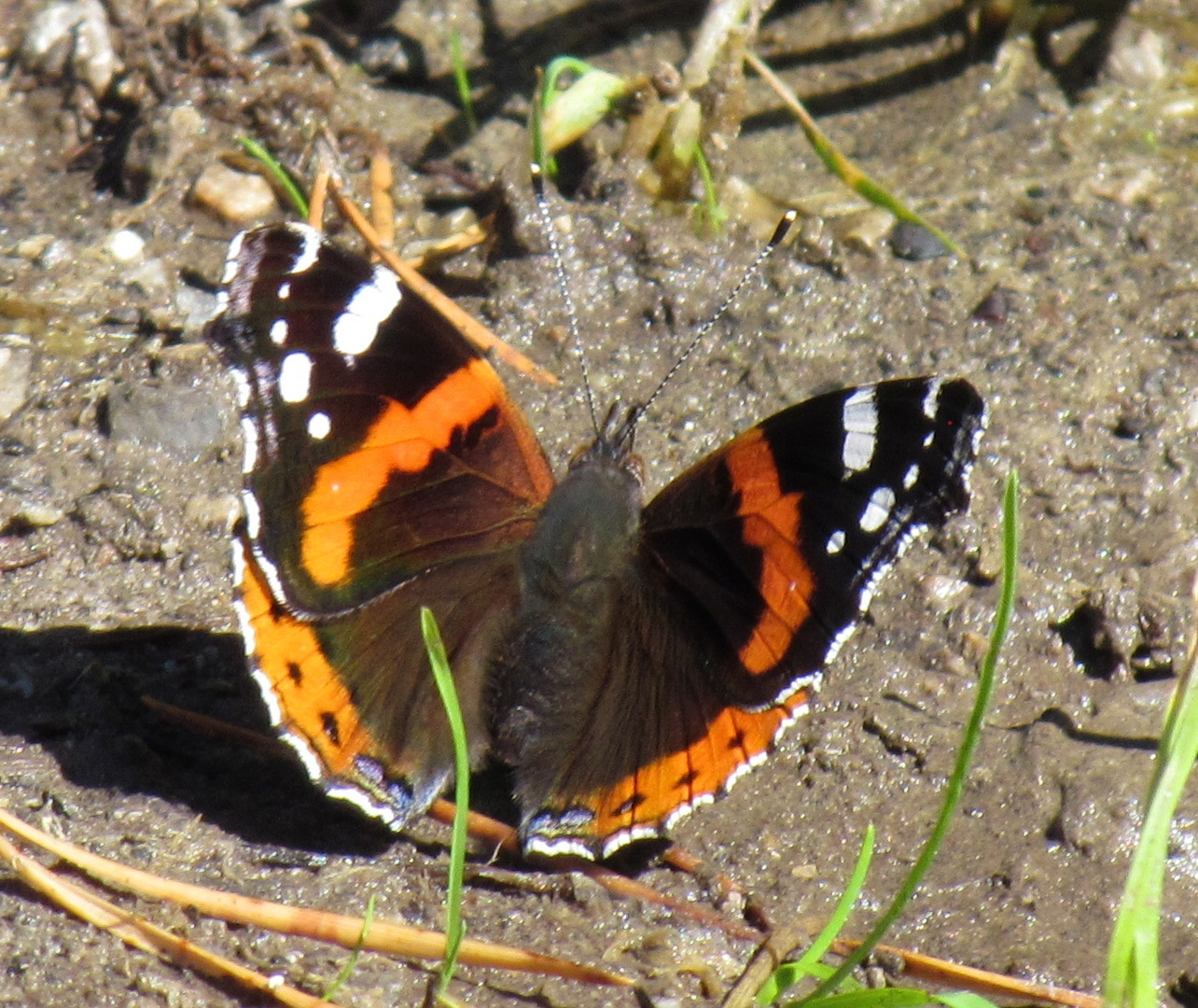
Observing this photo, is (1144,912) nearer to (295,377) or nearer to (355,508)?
(355,508)

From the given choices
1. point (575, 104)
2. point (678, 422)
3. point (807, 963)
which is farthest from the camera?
point (575, 104)

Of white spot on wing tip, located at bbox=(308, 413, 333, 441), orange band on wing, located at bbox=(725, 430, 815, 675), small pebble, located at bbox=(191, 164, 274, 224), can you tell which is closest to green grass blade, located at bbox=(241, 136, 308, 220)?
small pebble, located at bbox=(191, 164, 274, 224)

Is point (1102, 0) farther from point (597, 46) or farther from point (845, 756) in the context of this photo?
point (845, 756)

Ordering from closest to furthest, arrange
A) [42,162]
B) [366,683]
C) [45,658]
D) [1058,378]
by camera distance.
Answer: [366,683]
[45,658]
[1058,378]
[42,162]

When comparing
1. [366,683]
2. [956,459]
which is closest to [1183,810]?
[956,459]

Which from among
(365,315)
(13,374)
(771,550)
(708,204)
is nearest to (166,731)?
(365,315)

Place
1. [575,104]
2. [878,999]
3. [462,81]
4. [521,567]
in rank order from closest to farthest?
[878,999] < [521,567] < [575,104] < [462,81]
